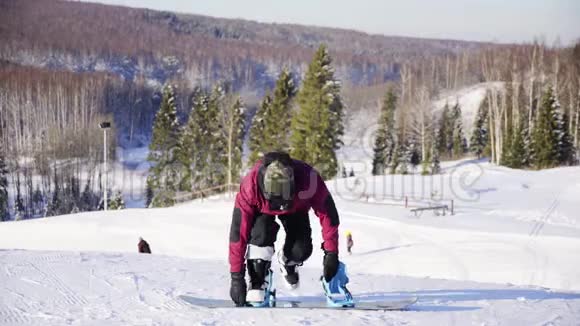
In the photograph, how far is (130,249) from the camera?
19.3 meters

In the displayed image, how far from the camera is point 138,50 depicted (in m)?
134

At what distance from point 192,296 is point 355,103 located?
98315mm

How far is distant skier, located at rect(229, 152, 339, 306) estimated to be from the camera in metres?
4.26

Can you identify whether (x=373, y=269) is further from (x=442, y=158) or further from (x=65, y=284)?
(x=442, y=158)

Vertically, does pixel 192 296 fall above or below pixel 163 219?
above

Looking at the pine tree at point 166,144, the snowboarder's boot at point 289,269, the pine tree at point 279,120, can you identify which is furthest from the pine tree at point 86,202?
the snowboarder's boot at point 289,269

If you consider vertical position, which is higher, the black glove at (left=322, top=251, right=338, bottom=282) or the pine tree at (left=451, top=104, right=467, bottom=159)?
the pine tree at (left=451, top=104, right=467, bottom=159)

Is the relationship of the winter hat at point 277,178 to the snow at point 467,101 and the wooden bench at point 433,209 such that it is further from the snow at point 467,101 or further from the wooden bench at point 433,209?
the snow at point 467,101

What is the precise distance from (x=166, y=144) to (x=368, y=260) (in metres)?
30.2

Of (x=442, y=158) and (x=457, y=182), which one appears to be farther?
(x=442, y=158)

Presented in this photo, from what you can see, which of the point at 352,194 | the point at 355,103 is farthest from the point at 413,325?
the point at 355,103

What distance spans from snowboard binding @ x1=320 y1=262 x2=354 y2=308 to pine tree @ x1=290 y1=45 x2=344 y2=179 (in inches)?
1109

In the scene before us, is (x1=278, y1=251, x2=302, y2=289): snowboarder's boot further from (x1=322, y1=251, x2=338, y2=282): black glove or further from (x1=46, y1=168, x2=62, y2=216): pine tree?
(x1=46, y1=168, x2=62, y2=216): pine tree

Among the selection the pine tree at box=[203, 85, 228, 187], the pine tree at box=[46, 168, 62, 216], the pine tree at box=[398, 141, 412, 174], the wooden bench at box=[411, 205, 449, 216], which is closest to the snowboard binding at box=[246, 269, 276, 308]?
the wooden bench at box=[411, 205, 449, 216]
